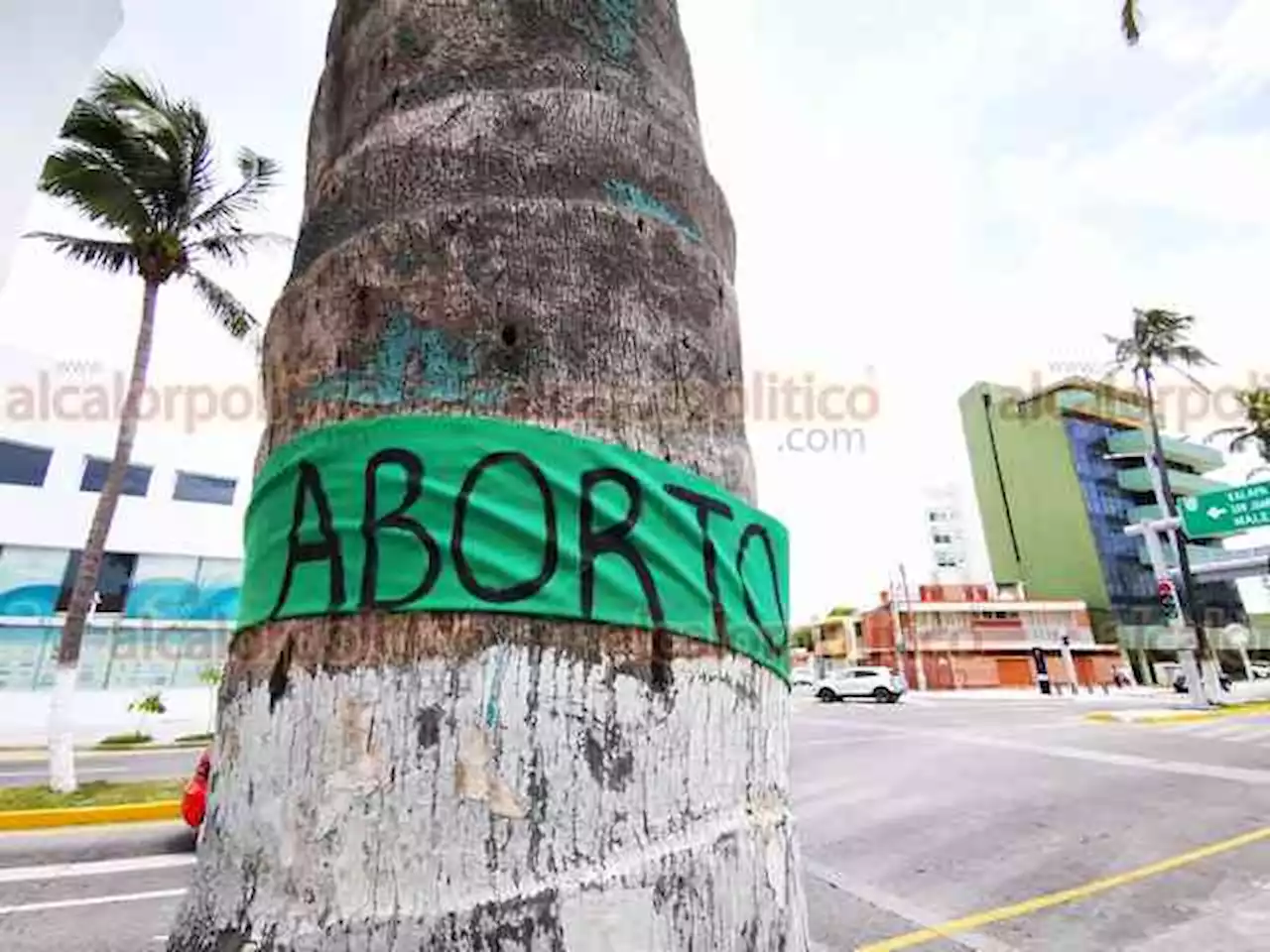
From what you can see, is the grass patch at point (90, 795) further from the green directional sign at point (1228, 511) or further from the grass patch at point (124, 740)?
the green directional sign at point (1228, 511)

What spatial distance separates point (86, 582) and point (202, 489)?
14.8 metres

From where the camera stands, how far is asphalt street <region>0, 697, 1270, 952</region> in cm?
399

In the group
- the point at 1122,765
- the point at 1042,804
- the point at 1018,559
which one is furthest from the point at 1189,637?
the point at 1018,559

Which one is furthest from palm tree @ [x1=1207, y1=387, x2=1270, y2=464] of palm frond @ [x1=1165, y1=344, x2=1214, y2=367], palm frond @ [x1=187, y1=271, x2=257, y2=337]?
palm frond @ [x1=187, y1=271, x2=257, y2=337]

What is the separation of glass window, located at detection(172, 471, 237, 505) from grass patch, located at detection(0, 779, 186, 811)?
14.6m

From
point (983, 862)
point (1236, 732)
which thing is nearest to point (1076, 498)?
point (1236, 732)

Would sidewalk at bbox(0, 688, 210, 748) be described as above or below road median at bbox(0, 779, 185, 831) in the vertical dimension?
above

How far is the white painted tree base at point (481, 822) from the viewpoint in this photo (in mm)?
662

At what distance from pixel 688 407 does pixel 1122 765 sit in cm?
1163

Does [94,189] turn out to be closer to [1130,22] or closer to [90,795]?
[90,795]

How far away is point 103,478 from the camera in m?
20.8

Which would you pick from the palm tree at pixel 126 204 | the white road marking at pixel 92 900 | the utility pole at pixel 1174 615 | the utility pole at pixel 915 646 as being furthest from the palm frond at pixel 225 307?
the utility pole at pixel 915 646

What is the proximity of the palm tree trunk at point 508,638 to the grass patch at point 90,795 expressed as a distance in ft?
31.0

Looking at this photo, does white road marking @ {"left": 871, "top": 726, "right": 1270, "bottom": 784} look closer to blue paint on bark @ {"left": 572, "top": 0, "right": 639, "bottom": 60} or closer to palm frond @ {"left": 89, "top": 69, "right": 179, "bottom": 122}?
blue paint on bark @ {"left": 572, "top": 0, "right": 639, "bottom": 60}
